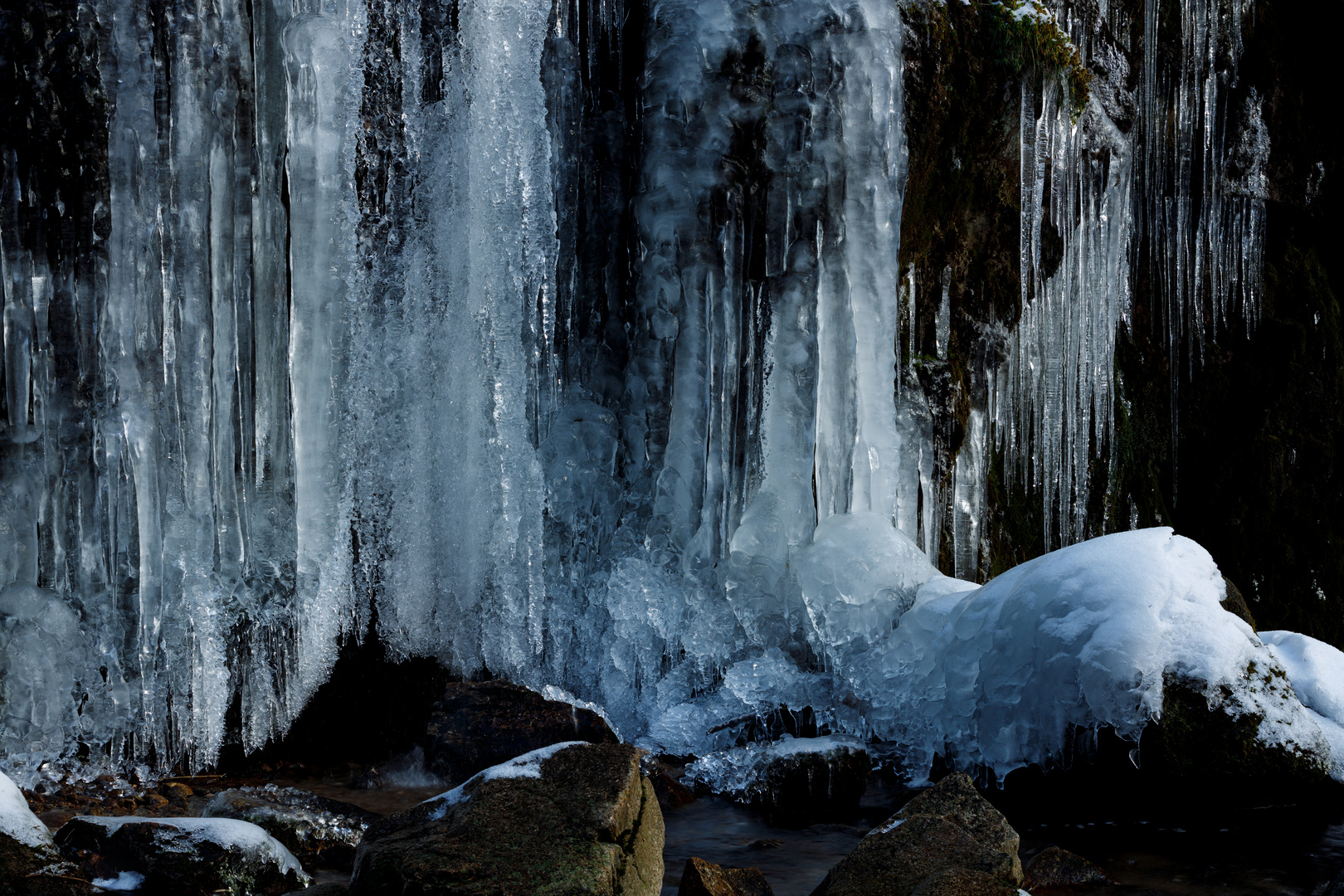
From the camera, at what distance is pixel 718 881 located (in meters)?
3.08

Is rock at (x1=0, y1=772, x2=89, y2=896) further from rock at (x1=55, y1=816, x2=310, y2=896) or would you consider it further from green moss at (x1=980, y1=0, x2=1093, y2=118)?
green moss at (x1=980, y1=0, x2=1093, y2=118)

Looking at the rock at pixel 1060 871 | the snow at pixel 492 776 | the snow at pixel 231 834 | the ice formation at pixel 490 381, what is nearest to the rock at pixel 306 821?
the snow at pixel 231 834

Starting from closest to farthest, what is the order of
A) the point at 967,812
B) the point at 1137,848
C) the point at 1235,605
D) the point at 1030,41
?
1. the point at 967,812
2. the point at 1137,848
3. the point at 1235,605
4. the point at 1030,41

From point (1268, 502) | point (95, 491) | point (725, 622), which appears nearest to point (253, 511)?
point (95, 491)

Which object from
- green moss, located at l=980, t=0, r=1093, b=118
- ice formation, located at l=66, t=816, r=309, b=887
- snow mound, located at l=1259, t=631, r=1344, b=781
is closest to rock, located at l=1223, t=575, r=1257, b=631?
snow mound, located at l=1259, t=631, r=1344, b=781

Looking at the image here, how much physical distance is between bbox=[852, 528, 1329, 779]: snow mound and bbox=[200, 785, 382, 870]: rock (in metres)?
2.38

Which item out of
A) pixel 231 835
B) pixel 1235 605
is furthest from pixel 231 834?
pixel 1235 605

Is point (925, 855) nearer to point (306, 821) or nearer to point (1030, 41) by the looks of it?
point (306, 821)

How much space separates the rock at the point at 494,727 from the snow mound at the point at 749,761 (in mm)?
424

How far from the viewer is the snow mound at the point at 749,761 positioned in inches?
179

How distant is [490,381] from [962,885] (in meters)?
3.47

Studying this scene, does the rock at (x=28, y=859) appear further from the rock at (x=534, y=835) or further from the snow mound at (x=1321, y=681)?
the snow mound at (x=1321, y=681)

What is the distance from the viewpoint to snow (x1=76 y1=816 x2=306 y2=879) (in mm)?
3311

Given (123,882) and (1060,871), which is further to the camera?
(1060,871)
